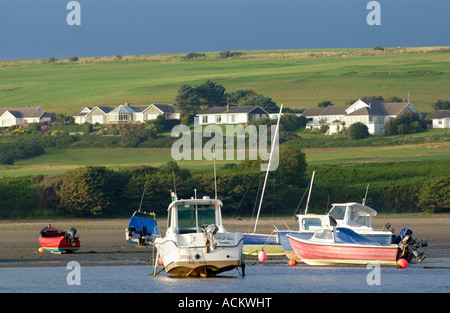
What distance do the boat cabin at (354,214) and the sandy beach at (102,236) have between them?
415cm

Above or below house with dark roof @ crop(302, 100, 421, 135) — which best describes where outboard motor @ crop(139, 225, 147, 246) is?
below

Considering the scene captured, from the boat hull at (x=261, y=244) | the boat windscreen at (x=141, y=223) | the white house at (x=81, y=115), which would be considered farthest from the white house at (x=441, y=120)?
the boat hull at (x=261, y=244)

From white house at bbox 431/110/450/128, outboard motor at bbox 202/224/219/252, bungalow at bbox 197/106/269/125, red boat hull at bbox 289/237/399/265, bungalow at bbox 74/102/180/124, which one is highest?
bungalow at bbox 74/102/180/124

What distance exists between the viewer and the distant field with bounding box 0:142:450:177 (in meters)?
88.7

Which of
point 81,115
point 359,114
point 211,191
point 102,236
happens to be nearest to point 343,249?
point 102,236

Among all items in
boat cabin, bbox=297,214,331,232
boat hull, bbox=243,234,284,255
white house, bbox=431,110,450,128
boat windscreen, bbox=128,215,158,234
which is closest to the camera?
boat cabin, bbox=297,214,331,232

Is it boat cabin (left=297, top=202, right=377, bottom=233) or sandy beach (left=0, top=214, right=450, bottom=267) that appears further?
boat cabin (left=297, top=202, right=377, bottom=233)

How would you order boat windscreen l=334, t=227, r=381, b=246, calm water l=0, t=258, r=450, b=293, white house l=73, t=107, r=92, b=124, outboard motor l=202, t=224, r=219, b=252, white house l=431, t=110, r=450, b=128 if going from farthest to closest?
white house l=73, t=107, r=92, b=124 < white house l=431, t=110, r=450, b=128 < boat windscreen l=334, t=227, r=381, b=246 < outboard motor l=202, t=224, r=219, b=252 < calm water l=0, t=258, r=450, b=293

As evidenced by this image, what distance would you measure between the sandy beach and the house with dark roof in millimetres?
64988

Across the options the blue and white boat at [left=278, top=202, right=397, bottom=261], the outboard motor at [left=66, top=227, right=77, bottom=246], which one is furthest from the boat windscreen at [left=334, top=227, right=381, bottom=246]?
the outboard motor at [left=66, top=227, right=77, bottom=246]

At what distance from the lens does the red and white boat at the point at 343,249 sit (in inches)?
1373

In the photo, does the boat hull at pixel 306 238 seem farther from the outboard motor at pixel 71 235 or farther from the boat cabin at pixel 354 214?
the outboard motor at pixel 71 235

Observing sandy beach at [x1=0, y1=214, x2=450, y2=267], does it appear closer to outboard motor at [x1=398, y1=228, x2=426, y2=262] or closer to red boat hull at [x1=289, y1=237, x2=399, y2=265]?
red boat hull at [x1=289, y1=237, x2=399, y2=265]
